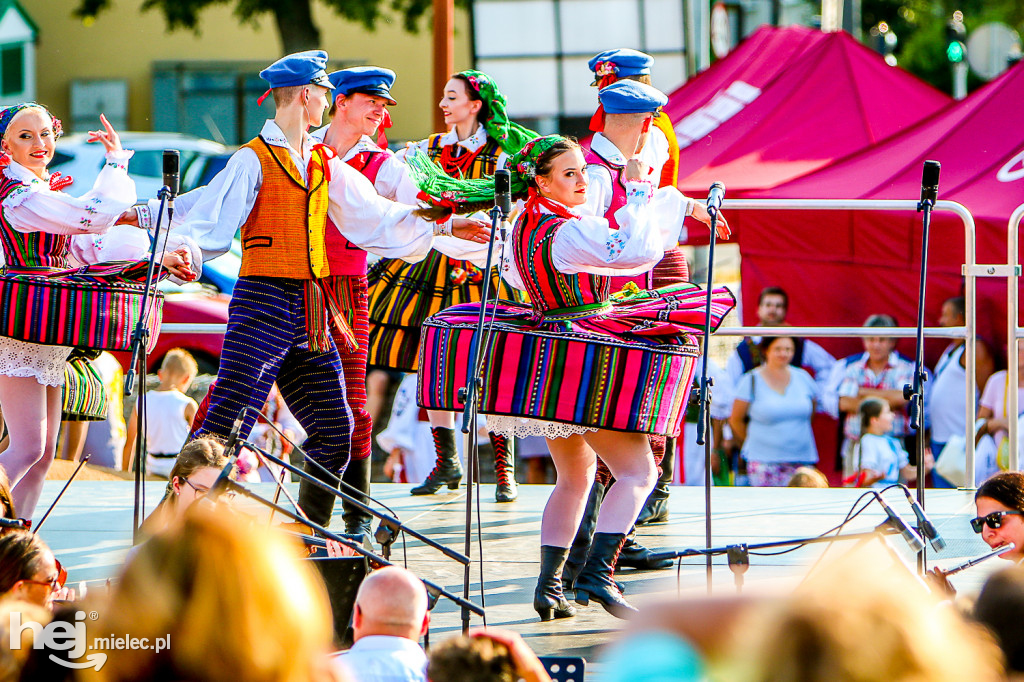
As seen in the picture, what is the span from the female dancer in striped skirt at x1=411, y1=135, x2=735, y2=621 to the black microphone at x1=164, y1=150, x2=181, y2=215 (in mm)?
951

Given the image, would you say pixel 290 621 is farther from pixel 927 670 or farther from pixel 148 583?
pixel 927 670

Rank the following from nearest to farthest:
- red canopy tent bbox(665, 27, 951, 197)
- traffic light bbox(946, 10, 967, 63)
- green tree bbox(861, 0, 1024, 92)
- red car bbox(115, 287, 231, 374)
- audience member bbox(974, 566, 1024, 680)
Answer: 1. audience member bbox(974, 566, 1024, 680)
2. red car bbox(115, 287, 231, 374)
3. red canopy tent bbox(665, 27, 951, 197)
4. traffic light bbox(946, 10, 967, 63)
5. green tree bbox(861, 0, 1024, 92)

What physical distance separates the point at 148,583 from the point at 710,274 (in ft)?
8.17

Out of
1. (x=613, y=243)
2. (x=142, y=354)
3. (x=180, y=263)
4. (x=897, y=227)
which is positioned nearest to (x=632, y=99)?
(x=613, y=243)

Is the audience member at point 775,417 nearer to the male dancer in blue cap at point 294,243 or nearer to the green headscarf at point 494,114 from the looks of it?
the green headscarf at point 494,114

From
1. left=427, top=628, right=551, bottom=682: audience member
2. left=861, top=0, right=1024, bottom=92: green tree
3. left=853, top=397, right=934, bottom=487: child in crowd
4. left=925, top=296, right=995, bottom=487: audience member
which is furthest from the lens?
left=861, top=0, right=1024, bottom=92: green tree

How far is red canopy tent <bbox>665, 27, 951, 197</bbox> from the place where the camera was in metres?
9.79

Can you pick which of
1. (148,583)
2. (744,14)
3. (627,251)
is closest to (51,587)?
(148,583)

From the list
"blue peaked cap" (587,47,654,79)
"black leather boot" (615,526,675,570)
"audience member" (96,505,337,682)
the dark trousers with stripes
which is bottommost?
"black leather boot" (615,526,675,570)

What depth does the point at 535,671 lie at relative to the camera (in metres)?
2.49

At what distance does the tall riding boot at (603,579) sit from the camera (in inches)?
159

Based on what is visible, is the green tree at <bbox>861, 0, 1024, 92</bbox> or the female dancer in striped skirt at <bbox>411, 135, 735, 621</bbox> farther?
the green tree at <bbox>861, 0, 1024, 92</bbox>

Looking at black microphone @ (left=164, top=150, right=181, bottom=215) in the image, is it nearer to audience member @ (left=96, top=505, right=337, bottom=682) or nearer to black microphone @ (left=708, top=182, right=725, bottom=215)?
black microphone @ (left=708, top=182, right=725, bottom=215)

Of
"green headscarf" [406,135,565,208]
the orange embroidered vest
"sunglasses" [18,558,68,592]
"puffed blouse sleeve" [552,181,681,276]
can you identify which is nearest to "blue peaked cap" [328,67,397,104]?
"green headscarf" [406,135,565,208]
